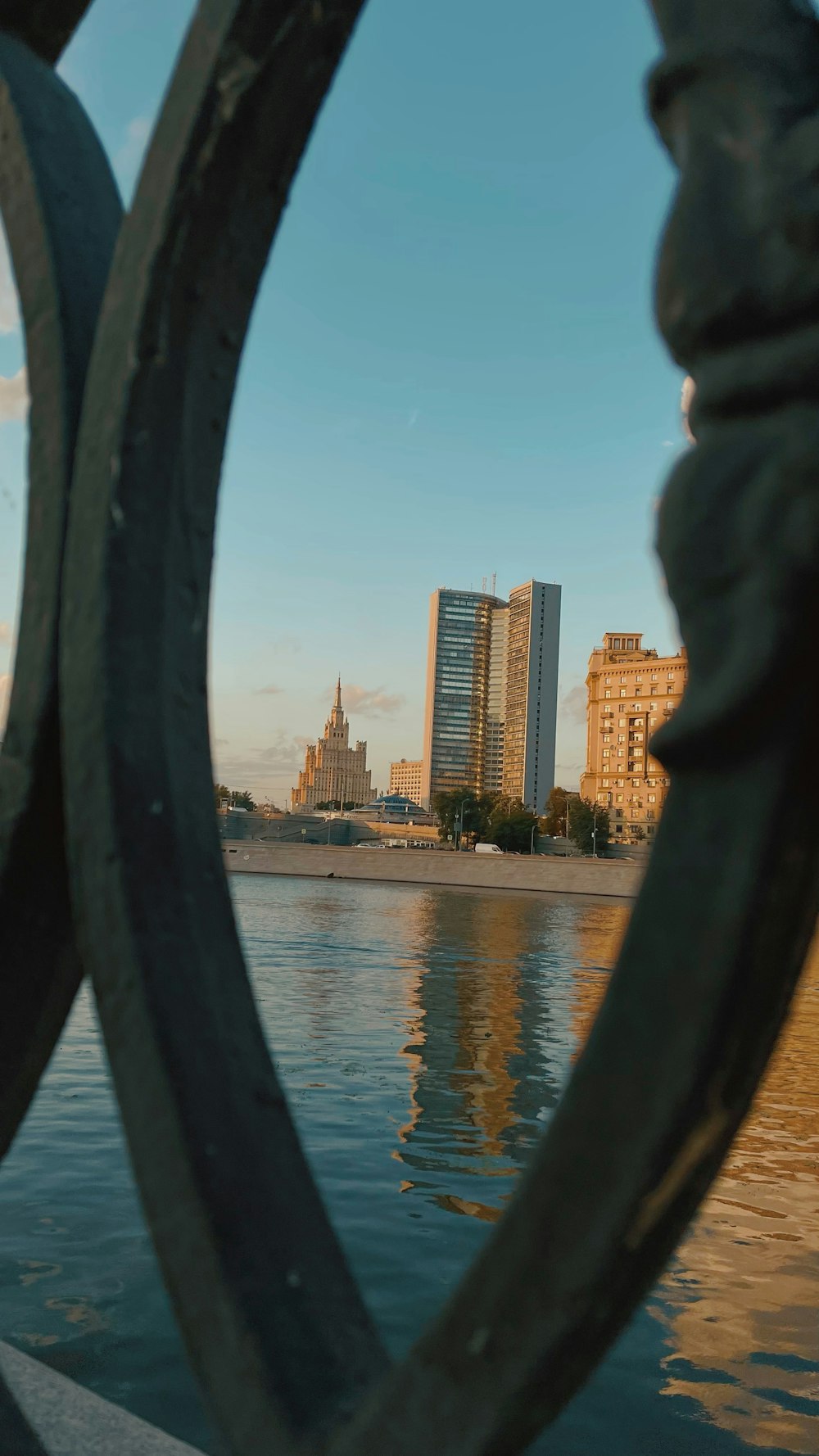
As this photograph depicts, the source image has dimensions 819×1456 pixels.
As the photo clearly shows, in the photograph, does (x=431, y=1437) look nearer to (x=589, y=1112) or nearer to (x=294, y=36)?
(x=589, y=1112)

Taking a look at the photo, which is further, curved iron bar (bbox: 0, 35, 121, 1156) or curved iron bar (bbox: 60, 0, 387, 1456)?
curved iron bar (bbox: 0, 35, 121, 1156)

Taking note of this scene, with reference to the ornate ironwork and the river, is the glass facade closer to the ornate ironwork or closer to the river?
the river

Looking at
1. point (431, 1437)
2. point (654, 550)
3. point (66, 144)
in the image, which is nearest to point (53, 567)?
point (66, 144)

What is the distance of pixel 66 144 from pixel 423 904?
36.0 m

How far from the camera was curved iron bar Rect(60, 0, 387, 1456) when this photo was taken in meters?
0.64

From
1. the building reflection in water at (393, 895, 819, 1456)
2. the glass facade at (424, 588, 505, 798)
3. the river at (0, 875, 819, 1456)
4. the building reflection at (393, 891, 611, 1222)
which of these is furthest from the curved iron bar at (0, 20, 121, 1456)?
the glass facade at (424, 588, 505, 798)

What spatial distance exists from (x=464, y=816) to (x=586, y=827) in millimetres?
11303

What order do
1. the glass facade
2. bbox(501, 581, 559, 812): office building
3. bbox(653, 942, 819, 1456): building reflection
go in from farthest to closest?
the glass facade, bbox(501, 581, 559, 812): office building, bbox(653, 942, 819, 1456): building reflection

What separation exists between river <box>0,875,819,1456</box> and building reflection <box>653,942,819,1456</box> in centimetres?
1

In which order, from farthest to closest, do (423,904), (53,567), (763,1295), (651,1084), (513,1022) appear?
(423,904), (513,1022), (763,1295), (53,567), (651,1084)

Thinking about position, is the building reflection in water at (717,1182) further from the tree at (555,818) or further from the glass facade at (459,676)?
the glass facade at (459,676)

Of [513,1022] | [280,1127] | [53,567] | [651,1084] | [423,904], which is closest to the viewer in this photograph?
[651,1084]

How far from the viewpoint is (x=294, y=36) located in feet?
2.28

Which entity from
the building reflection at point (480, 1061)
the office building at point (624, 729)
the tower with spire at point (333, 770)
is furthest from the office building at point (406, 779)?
the building reflection at point (480, 1061)
